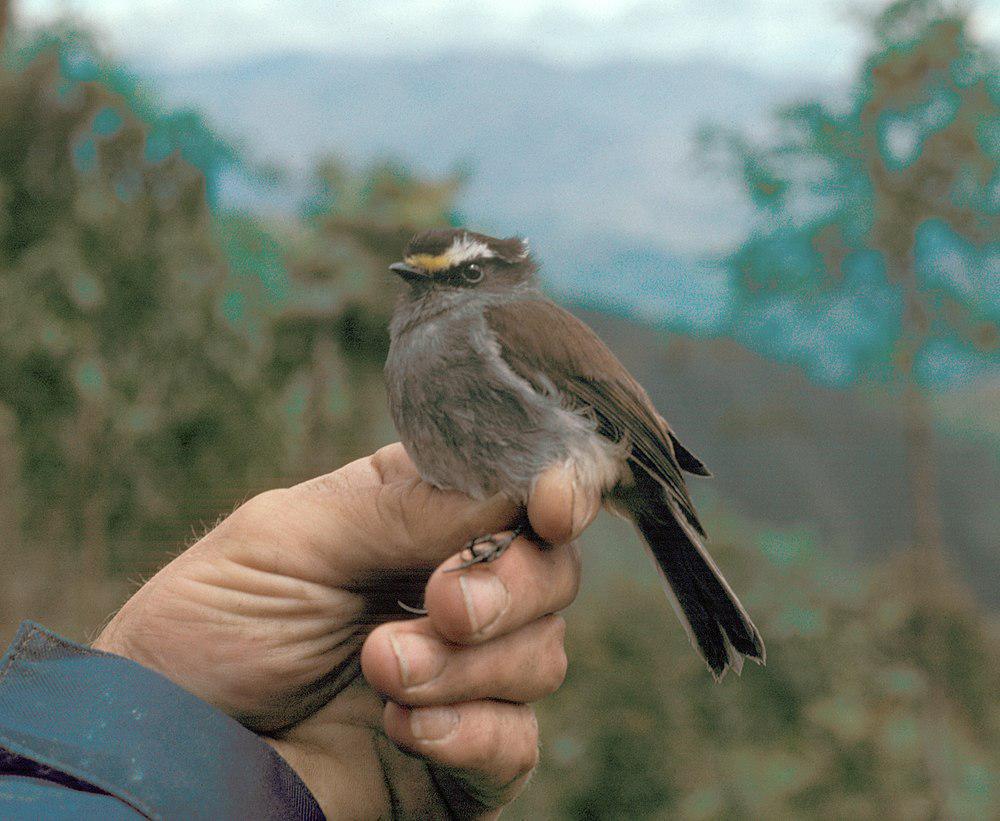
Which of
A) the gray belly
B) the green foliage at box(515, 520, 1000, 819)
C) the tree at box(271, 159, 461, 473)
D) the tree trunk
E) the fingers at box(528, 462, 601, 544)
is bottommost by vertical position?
the green foliage at box(515, 520, 1000, 819)

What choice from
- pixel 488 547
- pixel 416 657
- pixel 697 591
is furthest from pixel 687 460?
pixel 416 657

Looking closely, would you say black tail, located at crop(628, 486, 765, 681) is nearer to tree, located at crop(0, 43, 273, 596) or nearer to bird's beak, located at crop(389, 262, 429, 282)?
bird's beak, located at crop(389, 262, 429, 282)

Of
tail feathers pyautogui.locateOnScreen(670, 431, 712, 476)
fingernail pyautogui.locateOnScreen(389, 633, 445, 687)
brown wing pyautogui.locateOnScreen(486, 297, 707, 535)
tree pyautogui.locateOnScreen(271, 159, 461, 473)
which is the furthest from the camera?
tree pyautogui.locateOnScreen(271, 159, 461, 473)

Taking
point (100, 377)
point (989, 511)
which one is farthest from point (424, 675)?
point (989, 511)

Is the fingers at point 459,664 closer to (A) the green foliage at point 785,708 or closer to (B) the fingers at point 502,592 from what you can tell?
(B) the fingers at point 502,592

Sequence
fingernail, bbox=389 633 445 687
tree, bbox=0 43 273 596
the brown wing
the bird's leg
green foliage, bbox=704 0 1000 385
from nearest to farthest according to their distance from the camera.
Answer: fingernail, bbox=389 633 445 687
the bird's leg
the brown wing
tree, bbox=0 43 273 596
green foliage, bbox=704 0 1000 385

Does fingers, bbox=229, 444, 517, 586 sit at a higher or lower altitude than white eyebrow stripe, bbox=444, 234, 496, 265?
lower

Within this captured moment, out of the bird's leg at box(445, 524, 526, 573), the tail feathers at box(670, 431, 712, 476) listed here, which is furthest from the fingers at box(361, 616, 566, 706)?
the tail feathers at box(670, 431, 712, 476)

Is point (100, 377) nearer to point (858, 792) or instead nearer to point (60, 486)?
point (60, 486)
